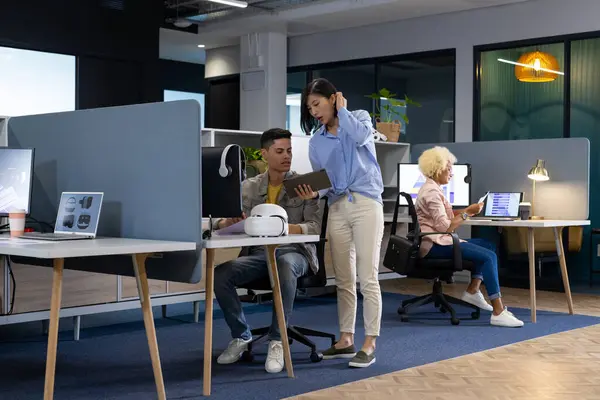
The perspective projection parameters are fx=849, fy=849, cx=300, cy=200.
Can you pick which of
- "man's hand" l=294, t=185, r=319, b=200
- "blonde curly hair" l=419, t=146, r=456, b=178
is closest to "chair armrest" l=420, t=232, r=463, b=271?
"blonde curly hair" l=419, t=146, r=456, b=178

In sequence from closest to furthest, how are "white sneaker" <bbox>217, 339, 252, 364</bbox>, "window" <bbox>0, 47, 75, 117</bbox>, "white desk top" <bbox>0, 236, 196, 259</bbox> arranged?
"white desk top" <bbox>0, 236, 196, 259</bbox>, "white sneaker" <bbox>217, 339, 252, 364</bbox>, "window" <bbox>0, 47, 75, 117</bbox>

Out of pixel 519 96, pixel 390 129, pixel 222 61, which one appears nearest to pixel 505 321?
pixel 390 129

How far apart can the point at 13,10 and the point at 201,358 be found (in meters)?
6.03

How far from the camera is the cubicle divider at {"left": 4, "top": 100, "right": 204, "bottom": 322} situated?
3510mm

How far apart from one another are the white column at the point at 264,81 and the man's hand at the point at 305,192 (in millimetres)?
6481

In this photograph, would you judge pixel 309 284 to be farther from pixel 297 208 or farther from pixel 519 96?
pixel 519 96

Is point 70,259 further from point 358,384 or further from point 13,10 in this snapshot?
point 13,10

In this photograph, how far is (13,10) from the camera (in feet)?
29.8

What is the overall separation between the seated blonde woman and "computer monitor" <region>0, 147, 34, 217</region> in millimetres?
2614

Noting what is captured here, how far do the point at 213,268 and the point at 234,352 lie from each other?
781mm

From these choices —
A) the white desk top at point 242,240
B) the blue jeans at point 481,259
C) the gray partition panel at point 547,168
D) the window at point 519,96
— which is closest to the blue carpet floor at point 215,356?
the blue jeans at point 481,259

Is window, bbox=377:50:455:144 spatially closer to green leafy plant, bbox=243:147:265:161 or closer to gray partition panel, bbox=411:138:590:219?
gray partition panel, bbox=411:138:590:219

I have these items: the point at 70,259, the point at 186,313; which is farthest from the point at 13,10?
the point at 70,259

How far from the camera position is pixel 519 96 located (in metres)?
8.62
